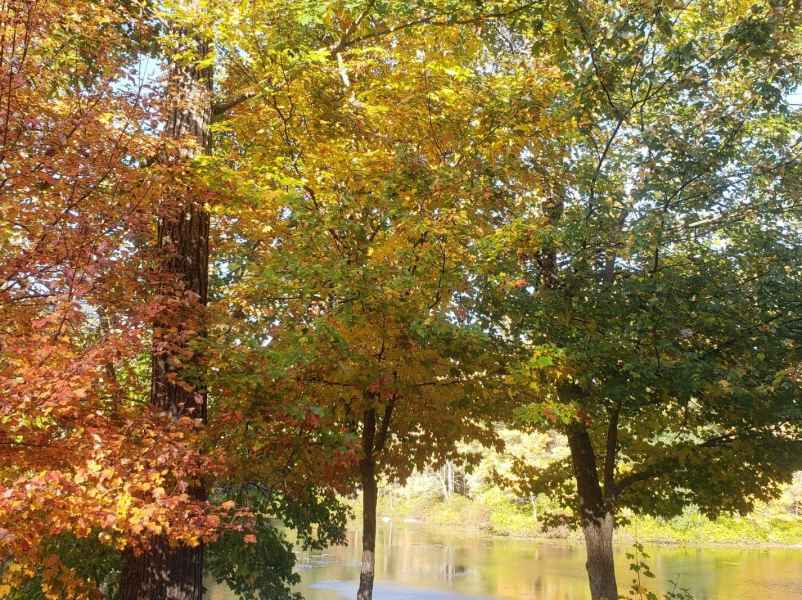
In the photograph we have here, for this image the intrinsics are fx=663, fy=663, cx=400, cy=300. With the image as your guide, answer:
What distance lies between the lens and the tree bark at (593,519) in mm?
11883

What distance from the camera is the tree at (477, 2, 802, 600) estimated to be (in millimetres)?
9805

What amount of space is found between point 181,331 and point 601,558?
857cm

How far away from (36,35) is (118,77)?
122cm

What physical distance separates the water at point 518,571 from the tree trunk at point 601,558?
24.3 feet

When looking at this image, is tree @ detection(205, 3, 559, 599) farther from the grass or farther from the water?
the grass

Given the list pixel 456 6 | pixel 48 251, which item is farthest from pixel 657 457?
pixel 48 251

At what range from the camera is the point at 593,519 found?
1216cm

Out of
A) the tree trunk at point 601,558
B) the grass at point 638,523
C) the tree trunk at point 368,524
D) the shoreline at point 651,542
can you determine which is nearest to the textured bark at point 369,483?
the tree trunk at point 368,524

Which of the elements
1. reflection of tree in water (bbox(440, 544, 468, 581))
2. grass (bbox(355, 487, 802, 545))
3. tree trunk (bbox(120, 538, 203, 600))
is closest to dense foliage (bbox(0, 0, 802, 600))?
tree trunk (bbox(120, 538, 203, 600))

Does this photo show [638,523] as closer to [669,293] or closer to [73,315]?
[669,293]

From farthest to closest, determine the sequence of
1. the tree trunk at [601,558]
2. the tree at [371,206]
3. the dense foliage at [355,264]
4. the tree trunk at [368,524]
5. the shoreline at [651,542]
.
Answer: the shoreline at [651,542], the tree trunk at [601,558], the tree trunk at [368,524], the tree at [371,206], the dense foliage at [355,264]

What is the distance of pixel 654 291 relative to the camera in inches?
409

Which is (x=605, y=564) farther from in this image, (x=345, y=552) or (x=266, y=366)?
(x=345, y=552)

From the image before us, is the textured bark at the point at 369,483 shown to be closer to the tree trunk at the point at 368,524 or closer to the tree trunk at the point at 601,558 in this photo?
the tree trunk at the point at 368,524
